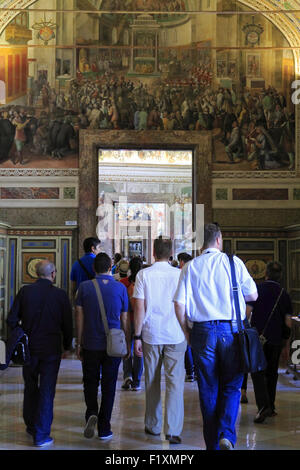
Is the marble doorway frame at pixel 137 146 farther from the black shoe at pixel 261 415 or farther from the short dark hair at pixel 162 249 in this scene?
the short dark hair at pixel 162 249

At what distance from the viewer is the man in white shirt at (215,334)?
17.9ft

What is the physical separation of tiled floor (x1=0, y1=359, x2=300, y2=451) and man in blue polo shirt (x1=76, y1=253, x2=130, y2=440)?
26 cm

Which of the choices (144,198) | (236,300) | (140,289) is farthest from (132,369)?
(144,198)

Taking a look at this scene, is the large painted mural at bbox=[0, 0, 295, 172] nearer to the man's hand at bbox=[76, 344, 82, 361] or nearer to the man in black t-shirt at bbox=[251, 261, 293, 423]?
the man in black t-shirt at bbox=[251, 261, 293, 423]

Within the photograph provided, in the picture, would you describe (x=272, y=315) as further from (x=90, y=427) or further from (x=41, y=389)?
(x=41, y=389)

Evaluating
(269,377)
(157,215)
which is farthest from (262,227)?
(157,215)

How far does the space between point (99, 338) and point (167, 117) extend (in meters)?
11.7

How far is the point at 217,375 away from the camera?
18.2 feet

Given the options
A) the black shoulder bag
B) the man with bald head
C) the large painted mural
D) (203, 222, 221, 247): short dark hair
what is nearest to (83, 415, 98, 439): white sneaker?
the man with bald head

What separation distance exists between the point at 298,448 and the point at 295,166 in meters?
11.9

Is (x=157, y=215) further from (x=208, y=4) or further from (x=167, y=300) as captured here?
(x=167, y=300)

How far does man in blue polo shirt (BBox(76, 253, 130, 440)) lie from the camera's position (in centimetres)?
680

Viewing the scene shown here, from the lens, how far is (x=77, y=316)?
6949 millimetres

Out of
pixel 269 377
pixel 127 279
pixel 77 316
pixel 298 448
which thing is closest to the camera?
pixel 298 448
